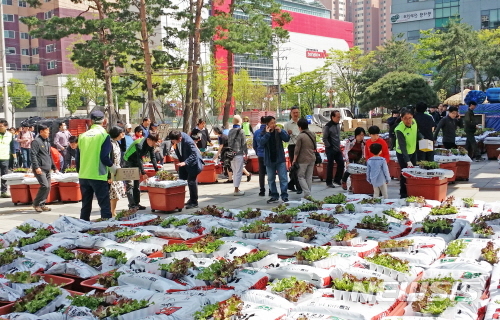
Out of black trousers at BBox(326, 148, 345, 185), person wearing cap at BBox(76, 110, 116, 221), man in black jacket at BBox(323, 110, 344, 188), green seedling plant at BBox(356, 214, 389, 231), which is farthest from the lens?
black trousers at BBox(326, 148, 345, 185)

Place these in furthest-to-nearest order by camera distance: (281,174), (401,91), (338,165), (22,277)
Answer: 1. (401,91)
2. (338,165)
3. (281,174)
4. (22,277)

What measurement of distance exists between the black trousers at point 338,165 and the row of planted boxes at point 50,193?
18.0 feet

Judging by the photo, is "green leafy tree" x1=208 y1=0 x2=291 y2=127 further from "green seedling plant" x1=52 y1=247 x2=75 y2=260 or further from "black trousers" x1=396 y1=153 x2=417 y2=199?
"green seedling plant" x1=52 y1=247 x2=75 y2=260

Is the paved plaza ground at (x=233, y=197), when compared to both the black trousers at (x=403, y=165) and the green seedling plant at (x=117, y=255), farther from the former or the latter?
the green seedling plant at (x=117, y=255)

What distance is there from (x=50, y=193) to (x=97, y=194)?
14.5ft

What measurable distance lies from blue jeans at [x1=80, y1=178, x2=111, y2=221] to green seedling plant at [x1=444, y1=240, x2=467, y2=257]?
5067 millimetres

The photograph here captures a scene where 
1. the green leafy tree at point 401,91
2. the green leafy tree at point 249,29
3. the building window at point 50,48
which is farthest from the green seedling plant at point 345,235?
the building window at point 50,48

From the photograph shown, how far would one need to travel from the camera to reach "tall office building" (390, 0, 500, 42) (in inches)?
3088

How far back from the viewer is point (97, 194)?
8539mm

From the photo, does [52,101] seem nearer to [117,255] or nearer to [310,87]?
[310,87]

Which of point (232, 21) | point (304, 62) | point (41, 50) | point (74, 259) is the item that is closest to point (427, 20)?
point (304, 62)

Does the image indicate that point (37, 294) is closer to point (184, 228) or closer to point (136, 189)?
point (184, 228)

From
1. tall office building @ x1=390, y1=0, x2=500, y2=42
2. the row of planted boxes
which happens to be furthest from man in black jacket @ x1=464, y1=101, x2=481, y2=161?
tall office building @ x1=390, y1=0, x2=500, y2=42

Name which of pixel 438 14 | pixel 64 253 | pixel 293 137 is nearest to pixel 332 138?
pixel 293 137
